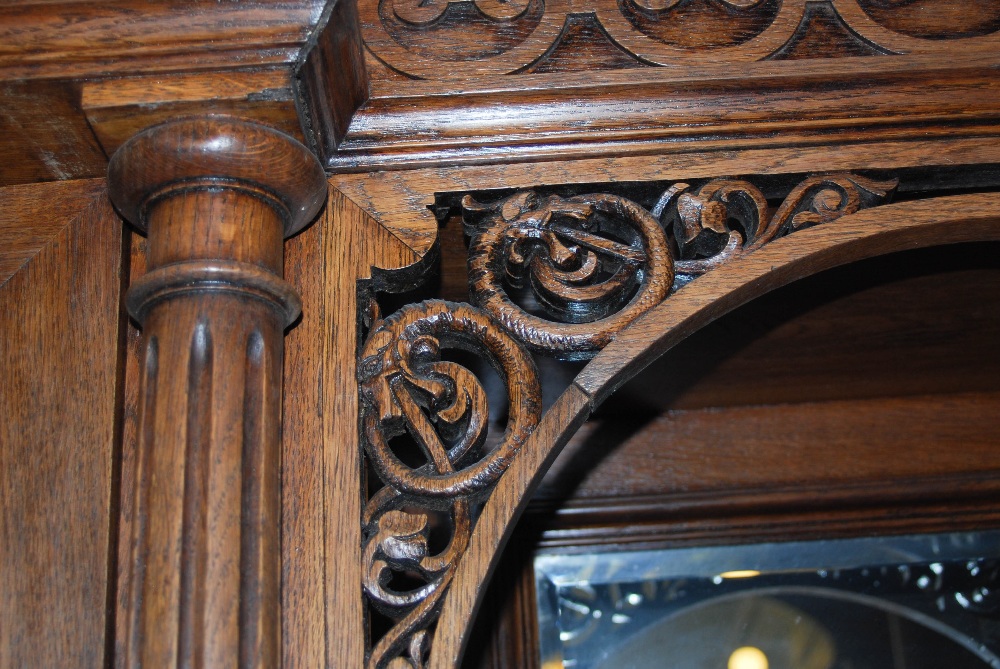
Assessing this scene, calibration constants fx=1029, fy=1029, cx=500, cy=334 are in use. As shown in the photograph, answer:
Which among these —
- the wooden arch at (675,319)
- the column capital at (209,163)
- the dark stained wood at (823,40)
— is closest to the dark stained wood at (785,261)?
the wooden arch at (675,319)

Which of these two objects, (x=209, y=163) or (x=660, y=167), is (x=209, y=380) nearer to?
(x=209, y=163)

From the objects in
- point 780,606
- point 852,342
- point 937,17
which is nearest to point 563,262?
point 937,17

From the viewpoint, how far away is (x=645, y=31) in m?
0.82

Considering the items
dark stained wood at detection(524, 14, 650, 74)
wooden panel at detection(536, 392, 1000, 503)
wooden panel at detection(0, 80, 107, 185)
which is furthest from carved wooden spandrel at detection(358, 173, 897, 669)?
wooden panel at detection(536, 392, 1000, 503)

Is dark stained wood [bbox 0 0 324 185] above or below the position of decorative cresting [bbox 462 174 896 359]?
above

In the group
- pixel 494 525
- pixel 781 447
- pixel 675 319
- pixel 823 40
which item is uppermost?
pixel 823 40

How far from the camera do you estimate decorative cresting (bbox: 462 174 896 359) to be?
768mm

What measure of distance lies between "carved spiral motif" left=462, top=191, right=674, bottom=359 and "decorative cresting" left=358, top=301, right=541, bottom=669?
25 mm

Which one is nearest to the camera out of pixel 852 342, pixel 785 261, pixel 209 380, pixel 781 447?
pixel 209 380

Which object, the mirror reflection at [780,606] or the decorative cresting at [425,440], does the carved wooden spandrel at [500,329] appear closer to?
the decorative cresting at [425,440]

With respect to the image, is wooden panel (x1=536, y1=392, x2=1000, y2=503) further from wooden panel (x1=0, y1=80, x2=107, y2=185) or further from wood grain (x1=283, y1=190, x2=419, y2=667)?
wooden panel (x1=0, y1=80, x2=107, y2=185)

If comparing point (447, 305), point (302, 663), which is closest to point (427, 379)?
point (447, 305)

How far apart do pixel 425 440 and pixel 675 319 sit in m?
0.20

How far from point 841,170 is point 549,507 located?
623mm
